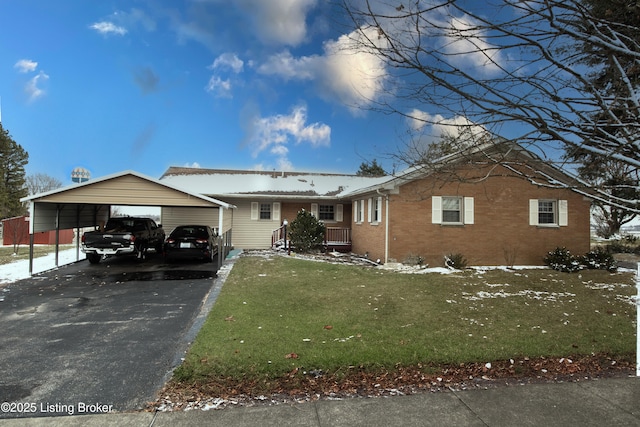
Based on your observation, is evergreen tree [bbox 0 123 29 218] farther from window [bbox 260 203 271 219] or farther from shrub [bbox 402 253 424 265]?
shrub [bbox 402 253 424 265]

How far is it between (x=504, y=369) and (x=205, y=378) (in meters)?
3.58

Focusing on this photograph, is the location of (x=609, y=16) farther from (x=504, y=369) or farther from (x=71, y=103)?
(x=71, y=103)

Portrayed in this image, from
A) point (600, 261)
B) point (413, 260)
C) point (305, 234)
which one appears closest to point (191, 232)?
point (305, 234)

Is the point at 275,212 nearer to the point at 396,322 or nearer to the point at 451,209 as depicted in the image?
the point at 451,209

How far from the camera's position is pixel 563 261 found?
42.1 ft

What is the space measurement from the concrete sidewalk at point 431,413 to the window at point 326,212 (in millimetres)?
16869

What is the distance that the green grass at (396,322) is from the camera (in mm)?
4566

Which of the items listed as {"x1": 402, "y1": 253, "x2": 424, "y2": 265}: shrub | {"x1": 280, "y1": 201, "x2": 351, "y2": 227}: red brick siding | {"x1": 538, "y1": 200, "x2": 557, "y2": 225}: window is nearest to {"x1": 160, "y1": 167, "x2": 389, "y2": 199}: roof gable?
{"x1": 280, "y1": 201, "x2": 351, "y2": 227}: red brick siding

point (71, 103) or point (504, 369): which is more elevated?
point (71, 103)

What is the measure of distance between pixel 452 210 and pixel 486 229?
152 cm

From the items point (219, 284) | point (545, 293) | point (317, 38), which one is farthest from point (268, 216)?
point (545, 293)

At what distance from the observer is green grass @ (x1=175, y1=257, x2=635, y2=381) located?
4.57 m

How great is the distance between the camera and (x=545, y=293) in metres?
8.88

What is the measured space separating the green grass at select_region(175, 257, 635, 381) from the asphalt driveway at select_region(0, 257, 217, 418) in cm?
53
